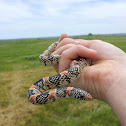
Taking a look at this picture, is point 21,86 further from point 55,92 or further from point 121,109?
point 121,109

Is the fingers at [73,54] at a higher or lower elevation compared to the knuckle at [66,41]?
lower

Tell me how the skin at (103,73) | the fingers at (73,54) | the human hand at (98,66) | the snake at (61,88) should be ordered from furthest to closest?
1. the fingers at (73,54)
2. the snake at (61,88)
3. the human hand at (98,66)
4. the skin at (103,73)

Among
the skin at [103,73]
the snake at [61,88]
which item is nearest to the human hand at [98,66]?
the skin at [103,73]

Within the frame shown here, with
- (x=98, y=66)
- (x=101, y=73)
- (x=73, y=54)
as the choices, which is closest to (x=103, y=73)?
(x=101, y=73)

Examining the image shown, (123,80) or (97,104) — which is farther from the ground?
(123,80)

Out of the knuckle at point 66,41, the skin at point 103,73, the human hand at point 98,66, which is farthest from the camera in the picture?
the knuckle at point 66,41

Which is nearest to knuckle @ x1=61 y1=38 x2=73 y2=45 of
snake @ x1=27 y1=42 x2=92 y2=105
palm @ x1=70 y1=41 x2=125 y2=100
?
snake @ x1=27 y1=42 x2=92 y2=105

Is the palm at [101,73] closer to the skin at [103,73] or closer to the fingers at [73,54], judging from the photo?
the skin at [103,73]

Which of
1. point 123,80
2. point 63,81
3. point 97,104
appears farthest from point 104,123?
point 123,80
